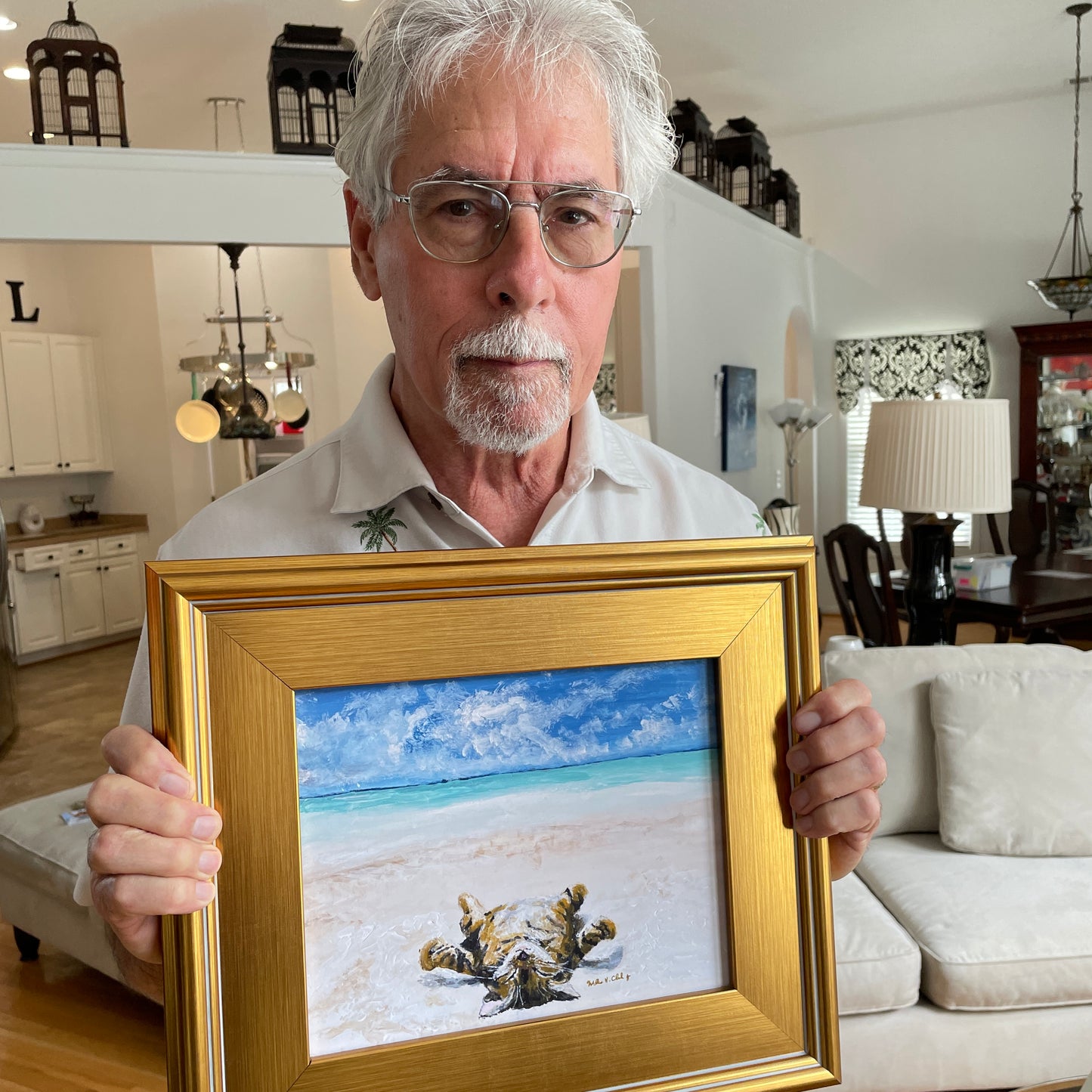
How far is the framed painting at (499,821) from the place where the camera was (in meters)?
0.72

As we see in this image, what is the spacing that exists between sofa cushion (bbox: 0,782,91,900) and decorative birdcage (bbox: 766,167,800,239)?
653 cm

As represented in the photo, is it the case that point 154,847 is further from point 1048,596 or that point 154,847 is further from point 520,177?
point 1048,596

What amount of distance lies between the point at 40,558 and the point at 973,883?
7.54 metres

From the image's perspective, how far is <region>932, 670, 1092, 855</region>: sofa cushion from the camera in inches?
107

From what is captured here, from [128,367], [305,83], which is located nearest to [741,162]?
[305,83]

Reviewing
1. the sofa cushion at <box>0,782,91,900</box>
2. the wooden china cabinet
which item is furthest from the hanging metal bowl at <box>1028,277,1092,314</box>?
the sofa cushion at <box>0,782,91,900</box>

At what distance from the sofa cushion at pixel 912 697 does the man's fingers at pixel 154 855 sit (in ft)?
8.02

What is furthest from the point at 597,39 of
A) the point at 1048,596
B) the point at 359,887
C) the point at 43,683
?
the point at 43,683

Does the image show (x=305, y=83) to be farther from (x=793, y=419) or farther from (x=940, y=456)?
(x=793, y=419)

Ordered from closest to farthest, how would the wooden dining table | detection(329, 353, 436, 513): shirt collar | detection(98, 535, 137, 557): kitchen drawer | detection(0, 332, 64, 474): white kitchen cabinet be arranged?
1. detection(329, 353, 436, 513): shirt collar
2. the wooden dining table
3. detection(0, 332, 64, 474): white kitchen cabinet
4. detection(98, 535, 137, 557): kitchen drawer

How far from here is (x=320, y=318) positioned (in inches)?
340

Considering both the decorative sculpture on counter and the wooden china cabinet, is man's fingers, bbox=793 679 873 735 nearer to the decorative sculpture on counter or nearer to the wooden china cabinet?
the decorative sculpture on counter

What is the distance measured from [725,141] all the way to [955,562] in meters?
3.93

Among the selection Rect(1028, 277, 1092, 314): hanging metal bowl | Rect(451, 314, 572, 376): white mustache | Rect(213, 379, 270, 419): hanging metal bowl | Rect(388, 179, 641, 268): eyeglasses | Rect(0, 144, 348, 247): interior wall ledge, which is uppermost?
Rect(0, 144, 348, 247): interior wall ledge
